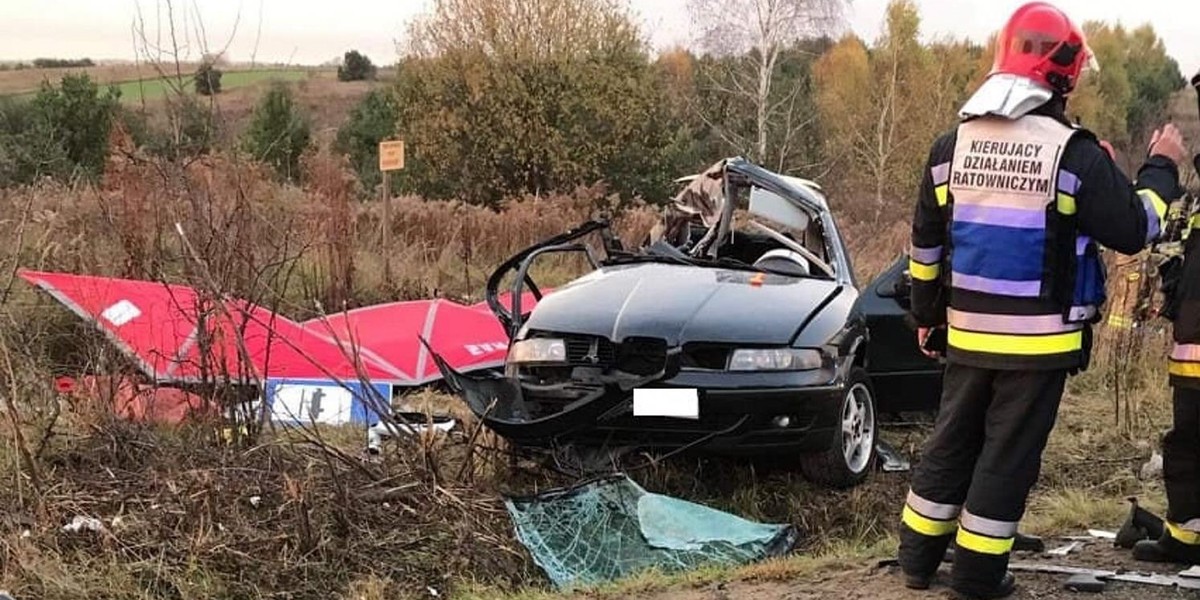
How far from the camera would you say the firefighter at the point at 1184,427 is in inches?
150

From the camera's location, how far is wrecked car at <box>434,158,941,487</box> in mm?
4887

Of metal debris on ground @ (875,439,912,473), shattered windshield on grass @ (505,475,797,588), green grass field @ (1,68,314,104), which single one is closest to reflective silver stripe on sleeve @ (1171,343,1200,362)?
shattered windshield on grass @ (505,475,797,588)

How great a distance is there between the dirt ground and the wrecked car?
95 cm

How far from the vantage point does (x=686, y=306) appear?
5191 mm

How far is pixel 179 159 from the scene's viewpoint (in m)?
5.33

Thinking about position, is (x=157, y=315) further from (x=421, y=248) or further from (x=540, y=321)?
(x=421, y=248)

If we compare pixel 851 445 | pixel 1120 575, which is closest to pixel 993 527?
pixel 1120 575

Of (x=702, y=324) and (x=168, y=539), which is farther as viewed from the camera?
(x=702, y=324)

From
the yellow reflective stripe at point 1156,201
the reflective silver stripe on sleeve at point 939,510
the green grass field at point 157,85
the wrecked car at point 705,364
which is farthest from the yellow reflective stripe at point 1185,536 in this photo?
the green grass field at point 157,85

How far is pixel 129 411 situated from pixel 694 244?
327cm

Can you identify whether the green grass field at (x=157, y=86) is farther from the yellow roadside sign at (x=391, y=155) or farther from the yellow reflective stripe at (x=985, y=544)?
the yellow roadside sign at (x=391, y=155)

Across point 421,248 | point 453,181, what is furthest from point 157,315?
point 453,181

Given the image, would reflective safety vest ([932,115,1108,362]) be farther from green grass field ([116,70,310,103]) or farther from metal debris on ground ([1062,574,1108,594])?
green grass field ([116,70,310,103])

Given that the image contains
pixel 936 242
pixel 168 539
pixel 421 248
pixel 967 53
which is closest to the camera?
pixel 936 242
